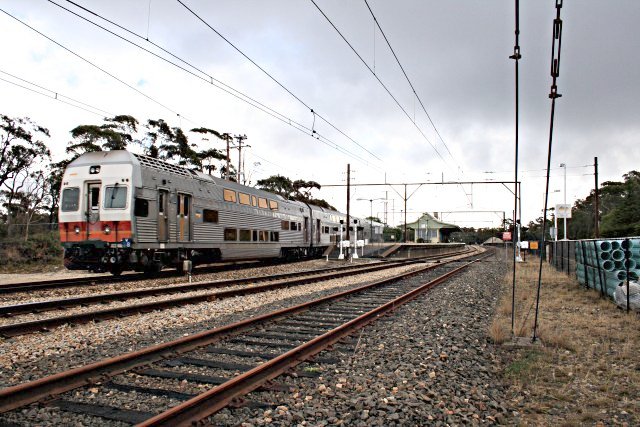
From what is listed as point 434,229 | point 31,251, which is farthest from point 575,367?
point 434,229

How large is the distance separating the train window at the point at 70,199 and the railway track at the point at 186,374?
9.53m

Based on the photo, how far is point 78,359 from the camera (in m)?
6.03

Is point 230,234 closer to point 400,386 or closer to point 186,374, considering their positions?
point 186,374

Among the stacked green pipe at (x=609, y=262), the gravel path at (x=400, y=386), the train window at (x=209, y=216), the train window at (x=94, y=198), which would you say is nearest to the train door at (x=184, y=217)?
the train window at (x=209, y=216)

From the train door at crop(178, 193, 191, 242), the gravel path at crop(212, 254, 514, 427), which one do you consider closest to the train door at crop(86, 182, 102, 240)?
the train door at crop(178, 193, 191, 242)

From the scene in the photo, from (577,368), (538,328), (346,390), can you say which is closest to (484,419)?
(346,390)

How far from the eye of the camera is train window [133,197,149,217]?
575 inches

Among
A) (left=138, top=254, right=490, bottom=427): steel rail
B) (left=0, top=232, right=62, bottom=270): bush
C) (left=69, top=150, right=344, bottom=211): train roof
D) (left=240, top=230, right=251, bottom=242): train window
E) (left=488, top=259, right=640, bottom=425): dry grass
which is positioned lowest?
(left=488, top=259, right=640, bottom=425): dry grass

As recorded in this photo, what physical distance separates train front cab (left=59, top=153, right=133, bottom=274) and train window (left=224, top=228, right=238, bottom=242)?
5.39 meters

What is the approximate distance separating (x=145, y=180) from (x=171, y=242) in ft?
7.82

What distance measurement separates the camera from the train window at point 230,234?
20125 mm

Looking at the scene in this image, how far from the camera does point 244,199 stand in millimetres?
22172

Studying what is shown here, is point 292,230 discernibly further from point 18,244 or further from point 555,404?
point 555,404

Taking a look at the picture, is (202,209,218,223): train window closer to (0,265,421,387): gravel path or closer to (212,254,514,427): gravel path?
(0,265,421,387): gravel path
